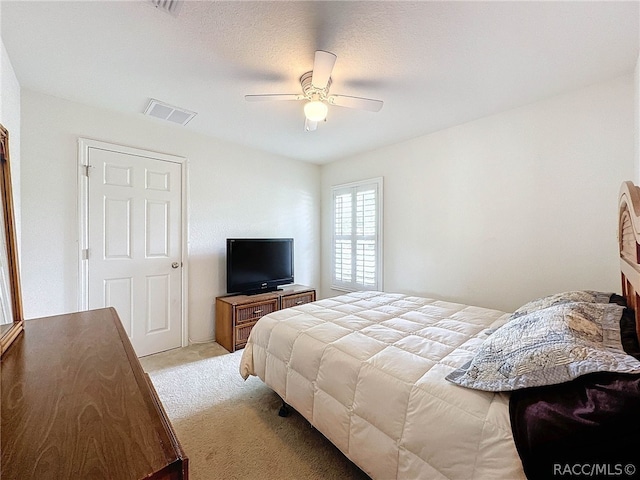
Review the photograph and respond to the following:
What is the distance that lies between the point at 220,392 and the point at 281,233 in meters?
2.25

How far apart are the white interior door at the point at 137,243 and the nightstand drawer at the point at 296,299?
1213mm

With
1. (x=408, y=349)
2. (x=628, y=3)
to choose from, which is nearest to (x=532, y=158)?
(x=628, y=3)

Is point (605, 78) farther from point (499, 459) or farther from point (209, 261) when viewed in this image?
point (209, 261)

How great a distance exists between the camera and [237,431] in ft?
5.80

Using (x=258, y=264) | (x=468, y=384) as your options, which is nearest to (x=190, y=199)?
(x=258, y=264)

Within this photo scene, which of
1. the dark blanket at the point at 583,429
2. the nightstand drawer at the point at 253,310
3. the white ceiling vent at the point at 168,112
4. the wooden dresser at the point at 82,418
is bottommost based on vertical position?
the nightstand drawer at the point at 253,310

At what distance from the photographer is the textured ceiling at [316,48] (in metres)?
1.45

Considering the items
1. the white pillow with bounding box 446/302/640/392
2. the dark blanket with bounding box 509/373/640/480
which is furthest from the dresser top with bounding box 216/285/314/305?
the dark blanket with bounding box 509/373/640/480

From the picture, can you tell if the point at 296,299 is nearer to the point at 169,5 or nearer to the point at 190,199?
the point at 190,199

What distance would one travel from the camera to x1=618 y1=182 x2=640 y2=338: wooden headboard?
38.9 inches

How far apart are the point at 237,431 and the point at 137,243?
211 centimetres

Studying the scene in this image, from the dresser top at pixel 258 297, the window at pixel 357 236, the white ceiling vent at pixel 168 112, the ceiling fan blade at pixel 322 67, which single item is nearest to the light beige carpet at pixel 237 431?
the dresser top at pixel 258 297

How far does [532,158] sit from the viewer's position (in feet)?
7.98

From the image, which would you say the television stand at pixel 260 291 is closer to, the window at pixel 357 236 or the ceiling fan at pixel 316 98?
the window at pixel 357 236
